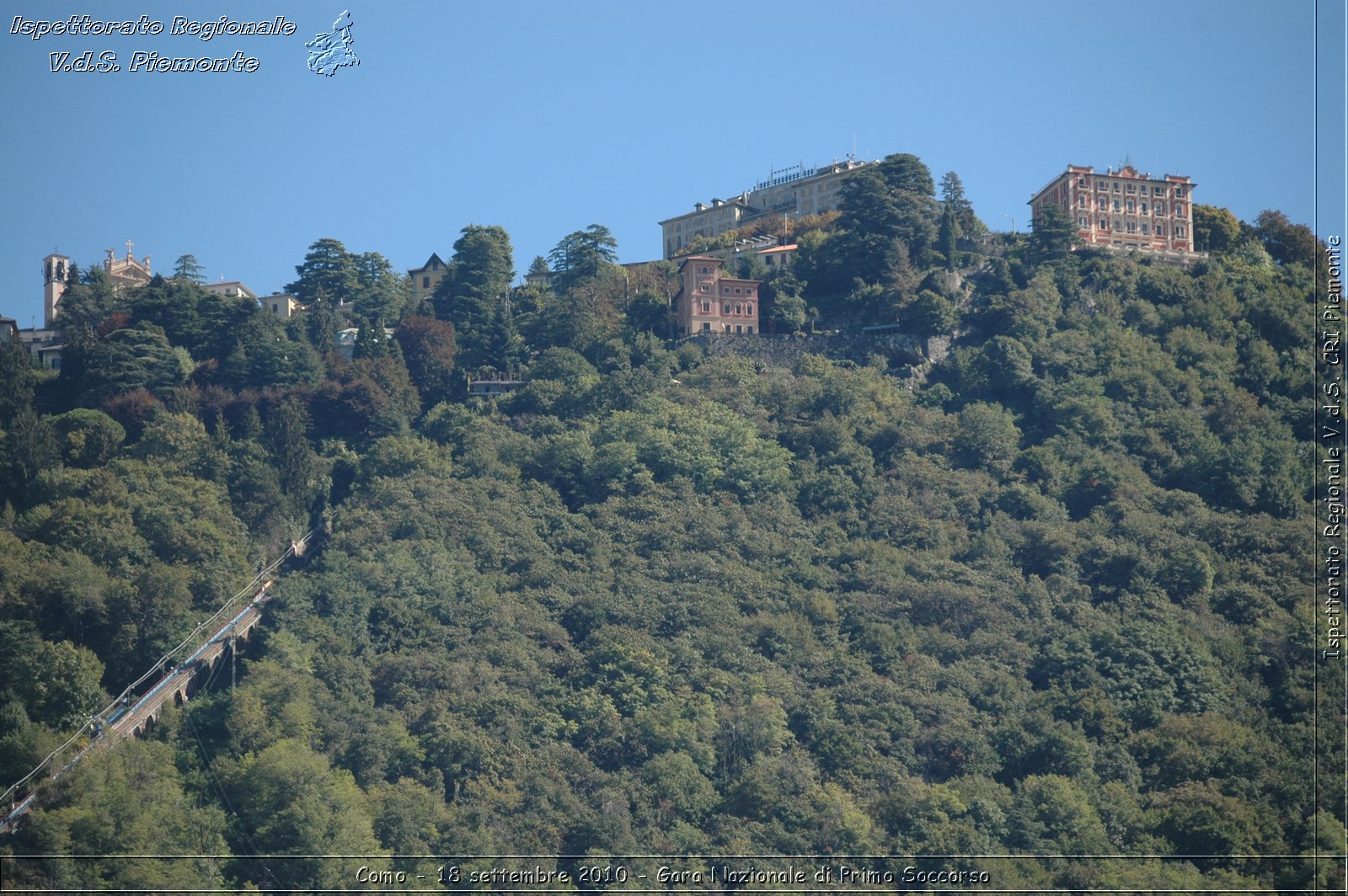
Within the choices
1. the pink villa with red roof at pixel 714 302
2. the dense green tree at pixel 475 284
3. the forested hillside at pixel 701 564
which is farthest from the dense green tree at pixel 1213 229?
the dense green tree at pixel 475 284

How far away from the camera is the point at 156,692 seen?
166ft

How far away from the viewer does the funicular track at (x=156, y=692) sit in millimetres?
46594

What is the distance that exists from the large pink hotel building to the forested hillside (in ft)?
5.78

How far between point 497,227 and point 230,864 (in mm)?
37914

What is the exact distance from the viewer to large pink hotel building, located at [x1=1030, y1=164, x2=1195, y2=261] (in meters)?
76.6

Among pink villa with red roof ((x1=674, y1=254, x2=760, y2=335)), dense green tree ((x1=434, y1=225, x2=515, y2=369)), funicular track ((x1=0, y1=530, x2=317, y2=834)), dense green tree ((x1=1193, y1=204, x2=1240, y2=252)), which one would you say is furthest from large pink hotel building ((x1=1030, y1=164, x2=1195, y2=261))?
funicular track ((x1=0, y1=530, x2=317, y2=834))

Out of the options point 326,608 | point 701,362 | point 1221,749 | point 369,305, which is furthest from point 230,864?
point 369,305

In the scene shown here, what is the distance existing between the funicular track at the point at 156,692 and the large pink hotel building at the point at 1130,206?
1471 inches

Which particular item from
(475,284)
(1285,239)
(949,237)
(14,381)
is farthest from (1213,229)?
(14,381)

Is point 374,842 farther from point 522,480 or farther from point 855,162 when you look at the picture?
point 855,162

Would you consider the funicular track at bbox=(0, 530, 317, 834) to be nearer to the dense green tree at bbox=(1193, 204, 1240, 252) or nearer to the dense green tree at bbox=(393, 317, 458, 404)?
the dense green tree at bbox=(393, 317, 458, 404)

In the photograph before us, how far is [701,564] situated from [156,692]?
1647 cm

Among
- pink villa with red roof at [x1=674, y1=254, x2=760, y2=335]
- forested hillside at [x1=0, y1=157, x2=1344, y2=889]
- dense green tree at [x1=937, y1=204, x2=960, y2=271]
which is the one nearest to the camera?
forested hillside at [x1=0, y1=157, x2=1344, y2=889]

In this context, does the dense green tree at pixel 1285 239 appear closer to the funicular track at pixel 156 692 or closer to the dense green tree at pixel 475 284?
the dense green tree at pixel 475 284
